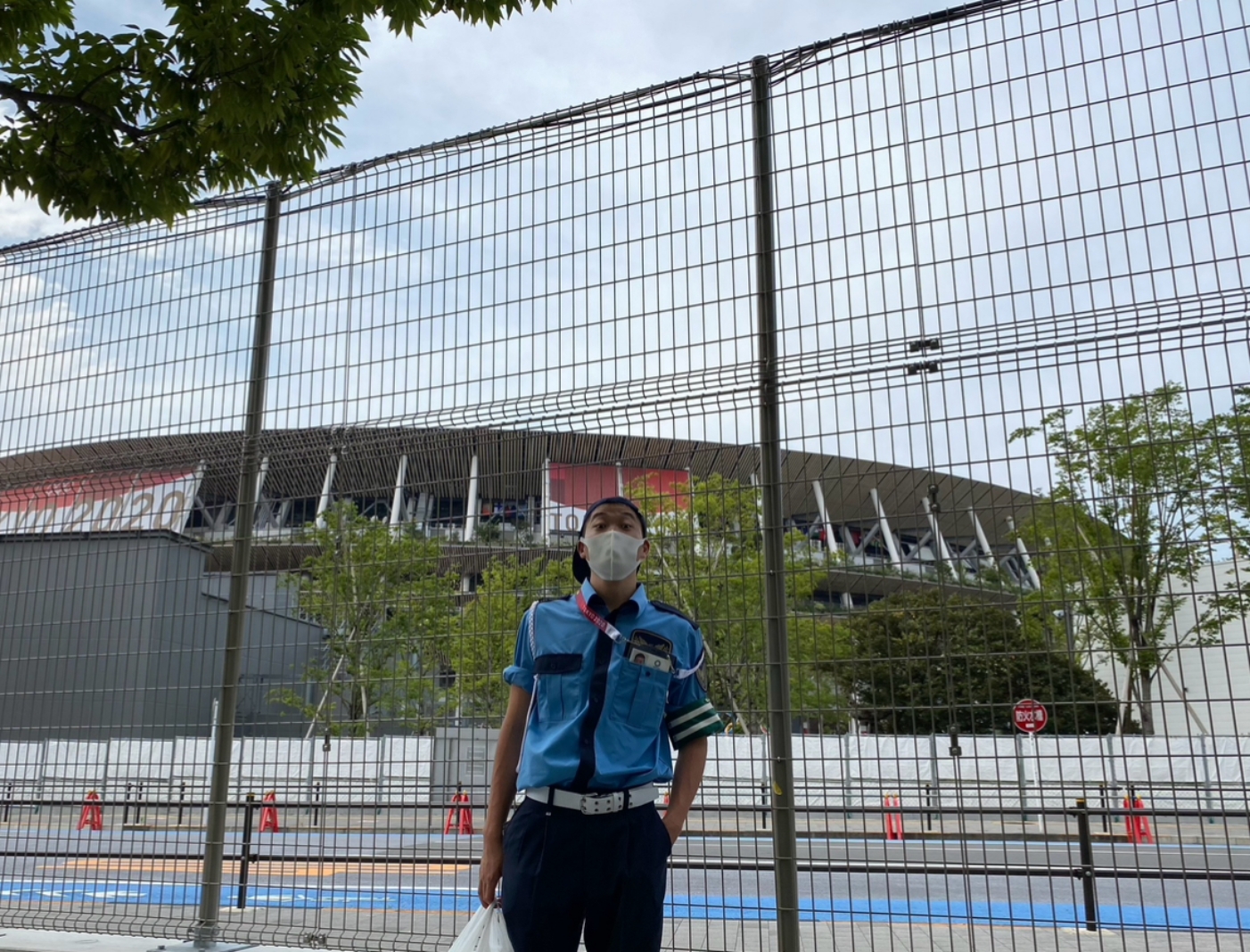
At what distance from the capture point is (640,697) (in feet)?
9.82

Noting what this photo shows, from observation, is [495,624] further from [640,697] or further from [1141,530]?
[1141,530]

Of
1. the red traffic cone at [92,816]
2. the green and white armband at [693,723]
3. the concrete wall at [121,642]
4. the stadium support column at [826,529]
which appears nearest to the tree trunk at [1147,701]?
the stadium support column at [826,529]

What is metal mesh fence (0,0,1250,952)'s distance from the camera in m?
4.00

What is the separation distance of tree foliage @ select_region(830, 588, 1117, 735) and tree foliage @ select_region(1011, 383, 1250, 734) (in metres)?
0.17

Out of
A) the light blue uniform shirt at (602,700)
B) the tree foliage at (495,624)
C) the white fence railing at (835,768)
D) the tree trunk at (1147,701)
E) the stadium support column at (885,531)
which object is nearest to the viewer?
the light blue uniform shirt at (602,700)

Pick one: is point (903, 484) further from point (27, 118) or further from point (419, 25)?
point (27, 118)

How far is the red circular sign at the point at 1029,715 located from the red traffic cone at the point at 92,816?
478 centimetres

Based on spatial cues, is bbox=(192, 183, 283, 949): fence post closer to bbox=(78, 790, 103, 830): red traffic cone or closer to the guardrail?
the guardrail

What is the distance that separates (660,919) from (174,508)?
432 cm

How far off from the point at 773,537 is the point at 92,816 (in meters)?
4.24

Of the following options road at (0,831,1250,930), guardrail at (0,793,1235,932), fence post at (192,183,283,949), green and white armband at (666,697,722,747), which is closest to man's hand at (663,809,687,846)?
green and white armband at (666,697,722,747)

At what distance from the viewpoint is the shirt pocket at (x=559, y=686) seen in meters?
2.99

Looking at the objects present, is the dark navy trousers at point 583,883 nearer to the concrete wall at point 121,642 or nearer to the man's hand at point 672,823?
the man's hand at point 672,823

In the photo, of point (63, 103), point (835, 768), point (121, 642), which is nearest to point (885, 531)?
point (835, 768)
